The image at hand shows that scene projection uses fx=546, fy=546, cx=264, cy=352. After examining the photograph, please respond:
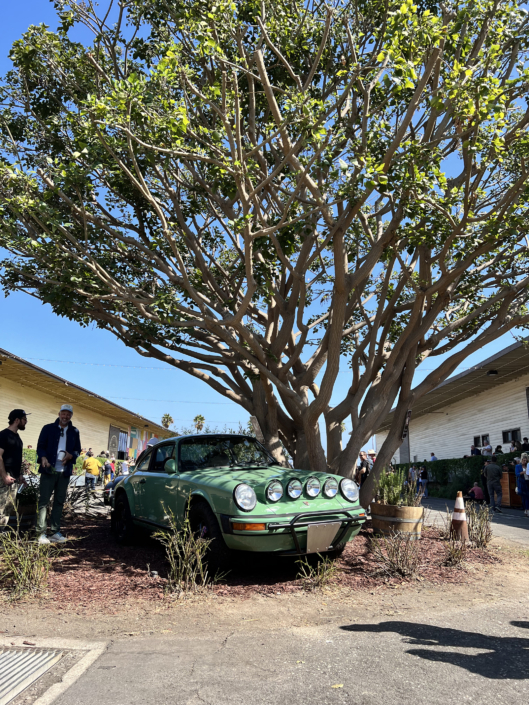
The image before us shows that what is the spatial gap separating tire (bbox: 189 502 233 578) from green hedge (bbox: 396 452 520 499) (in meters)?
13.7

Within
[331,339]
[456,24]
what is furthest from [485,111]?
[331,339]

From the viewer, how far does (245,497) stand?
5.68 metres

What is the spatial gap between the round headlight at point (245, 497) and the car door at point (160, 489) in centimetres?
115

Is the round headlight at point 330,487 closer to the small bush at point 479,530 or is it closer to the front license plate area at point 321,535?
the front license plate area at point 321,535

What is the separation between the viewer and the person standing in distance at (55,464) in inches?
272

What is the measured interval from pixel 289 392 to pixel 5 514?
14.2ft

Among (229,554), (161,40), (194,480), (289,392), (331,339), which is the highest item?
(161,40)

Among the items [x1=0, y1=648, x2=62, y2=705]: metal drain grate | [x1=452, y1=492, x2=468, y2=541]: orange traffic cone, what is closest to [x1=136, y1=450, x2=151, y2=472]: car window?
[x1=0, y1=648, x2=62, y2=705]: metal drain grate

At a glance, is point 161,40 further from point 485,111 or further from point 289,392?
point 289,392

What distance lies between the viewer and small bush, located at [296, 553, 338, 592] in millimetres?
5699

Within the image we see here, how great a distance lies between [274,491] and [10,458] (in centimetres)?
335

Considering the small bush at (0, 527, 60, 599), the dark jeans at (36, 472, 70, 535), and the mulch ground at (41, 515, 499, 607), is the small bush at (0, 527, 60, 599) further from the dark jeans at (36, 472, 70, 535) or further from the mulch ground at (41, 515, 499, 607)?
the dark jeans at (36, 472, 70, 535)

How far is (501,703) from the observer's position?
3002mm

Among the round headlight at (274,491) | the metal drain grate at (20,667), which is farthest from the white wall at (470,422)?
the metal drain grate at (20,667)
